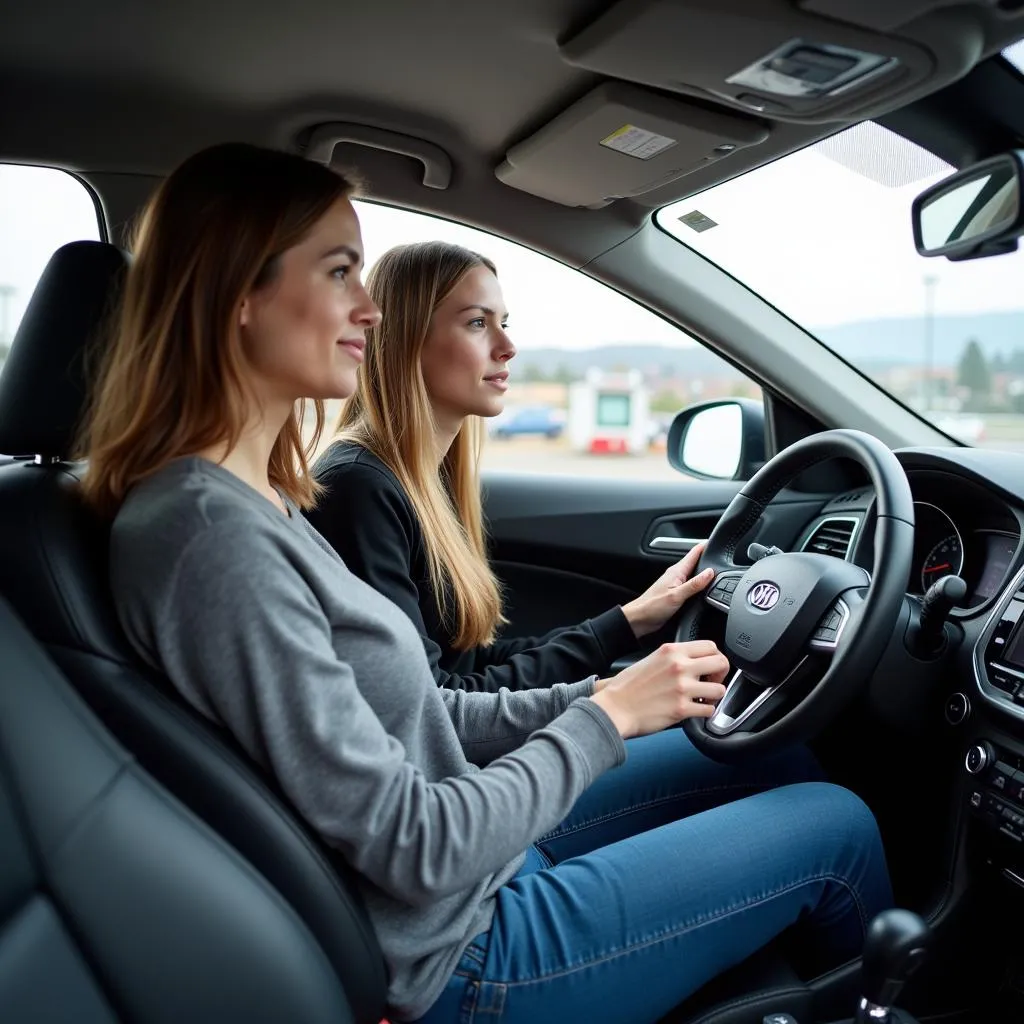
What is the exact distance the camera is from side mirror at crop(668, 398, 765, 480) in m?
2.60

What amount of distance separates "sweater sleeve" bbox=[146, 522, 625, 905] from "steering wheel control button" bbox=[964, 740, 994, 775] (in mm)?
797

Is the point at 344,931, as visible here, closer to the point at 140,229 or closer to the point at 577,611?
the point at 140,229

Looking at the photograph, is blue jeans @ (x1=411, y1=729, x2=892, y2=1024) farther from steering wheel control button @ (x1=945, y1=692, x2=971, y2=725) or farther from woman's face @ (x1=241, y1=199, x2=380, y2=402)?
woman's face @ (x1=241, y1=199, x2=380, y2=402)

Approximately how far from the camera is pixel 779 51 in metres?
1.42

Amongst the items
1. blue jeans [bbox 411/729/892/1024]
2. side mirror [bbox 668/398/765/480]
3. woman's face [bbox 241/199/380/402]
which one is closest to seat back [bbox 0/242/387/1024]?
blue jeans [bbox 411/729/892/1024]

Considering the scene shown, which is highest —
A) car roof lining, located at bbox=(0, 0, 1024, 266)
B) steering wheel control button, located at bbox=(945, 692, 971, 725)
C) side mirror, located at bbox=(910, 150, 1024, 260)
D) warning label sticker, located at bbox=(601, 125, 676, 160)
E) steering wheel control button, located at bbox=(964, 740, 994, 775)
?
car roof lining, located at bbox=(0, 0, 1024, 266)

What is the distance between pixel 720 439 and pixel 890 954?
5.76 feet

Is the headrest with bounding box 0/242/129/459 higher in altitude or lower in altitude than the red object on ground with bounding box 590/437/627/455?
higher

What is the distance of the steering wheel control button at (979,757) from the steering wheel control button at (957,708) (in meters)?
0.05

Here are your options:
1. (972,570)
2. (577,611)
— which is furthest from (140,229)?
(577,611)

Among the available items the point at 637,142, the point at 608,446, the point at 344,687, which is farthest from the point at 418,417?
the point at 608,446

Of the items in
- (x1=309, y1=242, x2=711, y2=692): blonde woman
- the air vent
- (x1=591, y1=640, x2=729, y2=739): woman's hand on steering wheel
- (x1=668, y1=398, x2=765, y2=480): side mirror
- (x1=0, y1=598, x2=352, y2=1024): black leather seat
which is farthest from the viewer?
(x1=668, y1=398, x2=765, y2=480): side mirror

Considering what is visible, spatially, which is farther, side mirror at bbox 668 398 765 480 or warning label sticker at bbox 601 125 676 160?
side mirror at bbox 668 398 765 480

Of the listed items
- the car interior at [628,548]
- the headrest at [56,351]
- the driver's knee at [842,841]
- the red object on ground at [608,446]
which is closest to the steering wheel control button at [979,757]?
the car interior at [628,548]
